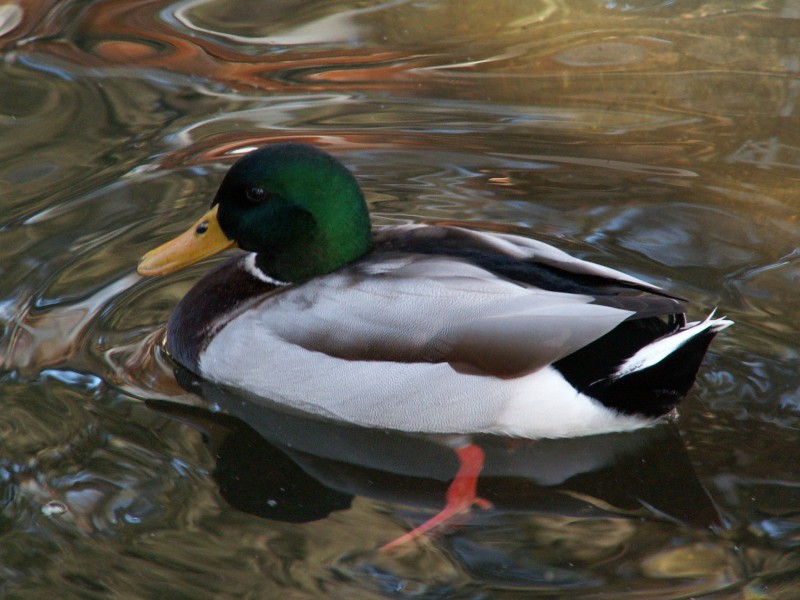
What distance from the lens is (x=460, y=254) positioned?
4223mm

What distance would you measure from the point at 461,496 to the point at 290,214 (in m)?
1.23

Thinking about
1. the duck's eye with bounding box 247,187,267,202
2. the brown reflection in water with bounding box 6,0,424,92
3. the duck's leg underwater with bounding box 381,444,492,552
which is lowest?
the duck's leg underwater with bounding box 381,444,492,552

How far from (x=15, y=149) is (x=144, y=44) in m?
1.42

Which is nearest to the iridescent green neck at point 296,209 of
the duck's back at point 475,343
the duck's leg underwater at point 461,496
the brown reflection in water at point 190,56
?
the duck's back at point 475,343

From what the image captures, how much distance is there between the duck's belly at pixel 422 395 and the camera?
4043 millimetres

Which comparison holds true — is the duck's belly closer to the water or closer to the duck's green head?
the water

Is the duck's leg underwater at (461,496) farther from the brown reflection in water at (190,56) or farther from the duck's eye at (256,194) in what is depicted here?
the brown reflection in water at (190,56)

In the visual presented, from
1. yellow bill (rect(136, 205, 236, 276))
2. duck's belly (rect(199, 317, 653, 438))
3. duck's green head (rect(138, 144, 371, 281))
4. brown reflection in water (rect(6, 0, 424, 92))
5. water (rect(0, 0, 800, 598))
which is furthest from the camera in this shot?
brown reflection in water (rect(6, 0, 424, 92))

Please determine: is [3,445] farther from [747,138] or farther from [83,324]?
[747,138]

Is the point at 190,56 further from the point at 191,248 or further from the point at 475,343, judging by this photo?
the point at 475,343

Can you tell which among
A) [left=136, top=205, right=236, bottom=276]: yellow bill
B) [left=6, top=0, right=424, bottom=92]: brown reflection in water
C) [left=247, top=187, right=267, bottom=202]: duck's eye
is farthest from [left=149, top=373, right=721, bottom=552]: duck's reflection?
[left=6, top=0, right=424, bottom=92]: brown reflection in water

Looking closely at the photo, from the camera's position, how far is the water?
364 centimetres

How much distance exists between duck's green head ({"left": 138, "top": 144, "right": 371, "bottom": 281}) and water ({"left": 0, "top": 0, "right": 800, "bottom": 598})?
599 mm

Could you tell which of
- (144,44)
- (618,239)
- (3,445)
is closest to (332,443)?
(3,445)
